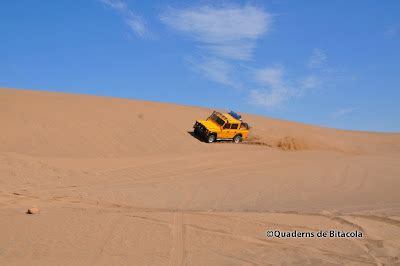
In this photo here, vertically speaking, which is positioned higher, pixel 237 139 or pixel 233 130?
pixel 233 130

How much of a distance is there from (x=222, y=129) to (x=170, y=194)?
408 inches

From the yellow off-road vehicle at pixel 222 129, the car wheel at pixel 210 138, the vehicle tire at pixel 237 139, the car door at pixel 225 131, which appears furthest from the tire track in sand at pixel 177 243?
the vehicle tire at pixel 237 139

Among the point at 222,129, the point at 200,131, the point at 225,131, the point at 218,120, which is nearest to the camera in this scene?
the point at 222,129

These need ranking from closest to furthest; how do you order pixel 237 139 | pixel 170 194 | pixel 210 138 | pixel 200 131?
pixel 170 194, pixel 210 138, pixel 200 131, pixel 237 139

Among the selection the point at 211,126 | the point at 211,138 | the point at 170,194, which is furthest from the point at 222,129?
the point at 170,194

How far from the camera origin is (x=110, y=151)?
65.2ft

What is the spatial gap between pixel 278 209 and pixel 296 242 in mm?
3054

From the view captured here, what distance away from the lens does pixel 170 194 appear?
12812 millimetres

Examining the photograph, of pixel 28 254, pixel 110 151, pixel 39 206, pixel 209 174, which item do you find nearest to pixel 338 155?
pixel 209 174

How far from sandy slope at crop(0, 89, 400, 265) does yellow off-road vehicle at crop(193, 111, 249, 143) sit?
535 mm

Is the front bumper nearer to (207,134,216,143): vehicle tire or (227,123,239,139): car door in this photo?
(207,134,216,143): vehicle tire

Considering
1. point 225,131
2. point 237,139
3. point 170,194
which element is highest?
point 225,131

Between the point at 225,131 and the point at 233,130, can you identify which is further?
the point at 233,130

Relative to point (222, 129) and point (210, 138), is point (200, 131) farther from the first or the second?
point (222, 129)
